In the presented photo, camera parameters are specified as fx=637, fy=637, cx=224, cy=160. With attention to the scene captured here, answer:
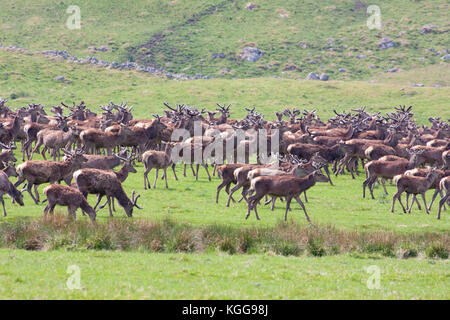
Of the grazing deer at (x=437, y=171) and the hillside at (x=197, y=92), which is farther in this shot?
the hillside at (x=197, y=92)

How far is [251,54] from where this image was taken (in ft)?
336

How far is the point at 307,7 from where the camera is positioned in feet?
411

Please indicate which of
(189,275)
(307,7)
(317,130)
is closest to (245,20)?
(307,7)

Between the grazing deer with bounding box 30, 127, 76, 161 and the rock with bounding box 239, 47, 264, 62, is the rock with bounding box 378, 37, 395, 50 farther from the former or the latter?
the grazing deer with bounding box 30, 127, 76, 161

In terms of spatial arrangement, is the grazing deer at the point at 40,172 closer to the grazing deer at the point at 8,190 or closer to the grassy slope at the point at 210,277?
the grazing deer at the point at 8,190

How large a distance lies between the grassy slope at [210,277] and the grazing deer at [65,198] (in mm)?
2542

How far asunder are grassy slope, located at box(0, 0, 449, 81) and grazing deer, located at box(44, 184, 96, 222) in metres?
77.0

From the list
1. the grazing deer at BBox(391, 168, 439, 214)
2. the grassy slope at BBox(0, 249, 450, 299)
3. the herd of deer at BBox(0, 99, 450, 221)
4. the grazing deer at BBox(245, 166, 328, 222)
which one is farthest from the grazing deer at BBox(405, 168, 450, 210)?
the grassy slope at BBox(0, 249, 450, 299)

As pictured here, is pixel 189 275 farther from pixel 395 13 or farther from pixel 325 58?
pixel 395 13

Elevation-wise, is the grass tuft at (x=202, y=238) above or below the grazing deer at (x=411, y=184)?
below

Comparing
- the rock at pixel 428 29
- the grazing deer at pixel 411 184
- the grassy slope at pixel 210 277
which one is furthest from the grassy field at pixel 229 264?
the rock at pixel 428 29

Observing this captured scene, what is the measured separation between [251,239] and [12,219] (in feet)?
25.0

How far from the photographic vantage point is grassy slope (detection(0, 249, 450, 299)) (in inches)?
545

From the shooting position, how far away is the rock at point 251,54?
334 feet
